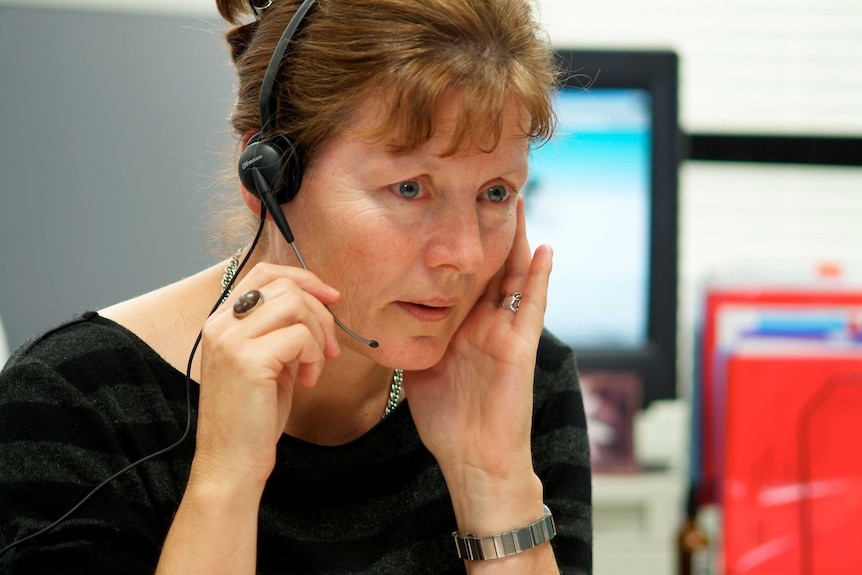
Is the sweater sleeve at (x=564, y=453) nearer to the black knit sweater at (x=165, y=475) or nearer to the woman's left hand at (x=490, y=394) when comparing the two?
the black knit sweater at (x=165, y=475)

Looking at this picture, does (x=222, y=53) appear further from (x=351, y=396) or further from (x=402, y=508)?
(x=402, y=508)

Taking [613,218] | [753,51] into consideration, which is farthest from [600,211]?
[753,51]

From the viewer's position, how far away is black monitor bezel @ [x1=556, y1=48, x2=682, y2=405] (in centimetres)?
215

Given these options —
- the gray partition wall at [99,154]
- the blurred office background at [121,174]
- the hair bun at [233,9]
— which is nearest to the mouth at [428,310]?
the hair bun at [233,9]

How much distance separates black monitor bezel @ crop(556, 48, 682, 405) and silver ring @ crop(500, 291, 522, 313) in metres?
0.86

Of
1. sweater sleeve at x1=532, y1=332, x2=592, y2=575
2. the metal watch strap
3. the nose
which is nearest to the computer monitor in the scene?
sweater sleeve at x1=532, y1=332, x2=592, y2=575

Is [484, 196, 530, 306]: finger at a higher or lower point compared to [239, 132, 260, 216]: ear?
lower

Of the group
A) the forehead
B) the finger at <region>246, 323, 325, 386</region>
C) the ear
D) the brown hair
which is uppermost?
the brown hair

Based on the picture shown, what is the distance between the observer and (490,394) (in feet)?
4.19

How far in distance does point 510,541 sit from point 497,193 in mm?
430

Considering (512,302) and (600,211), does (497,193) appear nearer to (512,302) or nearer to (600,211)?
(512,302)

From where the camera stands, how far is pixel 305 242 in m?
1.16

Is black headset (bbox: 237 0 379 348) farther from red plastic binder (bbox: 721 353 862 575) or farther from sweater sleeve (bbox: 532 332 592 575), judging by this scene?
red plastic binder (bbox: 721 353 862 575)

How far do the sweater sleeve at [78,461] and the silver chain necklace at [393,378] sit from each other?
176 millimetres
